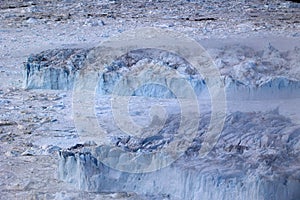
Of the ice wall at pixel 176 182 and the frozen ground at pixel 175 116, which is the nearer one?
the ice wall at pixel 176 182

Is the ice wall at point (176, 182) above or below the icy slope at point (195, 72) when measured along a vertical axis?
below

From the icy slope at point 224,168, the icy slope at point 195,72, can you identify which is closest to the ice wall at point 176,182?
the icy slope at point 224,168

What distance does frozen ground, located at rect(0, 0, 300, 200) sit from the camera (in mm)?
2877

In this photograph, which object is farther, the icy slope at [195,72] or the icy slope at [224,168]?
the icy slope at [195,72]

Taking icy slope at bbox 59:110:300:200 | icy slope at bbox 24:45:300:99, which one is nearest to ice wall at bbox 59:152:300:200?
icy slope at bbox 59:110:300:200

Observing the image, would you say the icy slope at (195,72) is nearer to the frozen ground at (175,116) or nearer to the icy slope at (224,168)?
the frozen ground at (175,116)

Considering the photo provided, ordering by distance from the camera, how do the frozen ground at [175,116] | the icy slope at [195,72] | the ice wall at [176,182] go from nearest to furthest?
the ice wall at [176,182]
the frozen ground at [175,116]
the icy slope at [195,72]

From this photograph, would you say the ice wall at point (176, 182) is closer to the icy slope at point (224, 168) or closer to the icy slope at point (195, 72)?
the icy slope at point (224, 168)

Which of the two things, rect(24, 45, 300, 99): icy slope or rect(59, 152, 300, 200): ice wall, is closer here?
rect(59, 152, 300, 200): ice wall

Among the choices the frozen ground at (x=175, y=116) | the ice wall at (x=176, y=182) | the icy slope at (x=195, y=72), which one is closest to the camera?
the ice wall at (x=176, y=182)

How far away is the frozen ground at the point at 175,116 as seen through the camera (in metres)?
2.88

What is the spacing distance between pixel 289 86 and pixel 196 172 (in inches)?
70.3

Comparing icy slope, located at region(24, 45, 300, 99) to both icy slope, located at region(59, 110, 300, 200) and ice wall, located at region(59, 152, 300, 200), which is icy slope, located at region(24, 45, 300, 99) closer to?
icy slope, located at region(59, 110, 300, 200)

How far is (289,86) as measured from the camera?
4.51 metres
